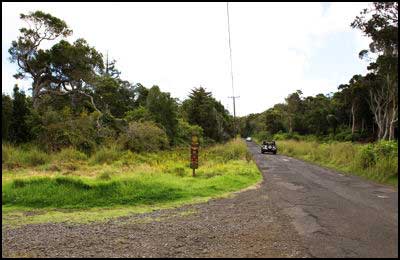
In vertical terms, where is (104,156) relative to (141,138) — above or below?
below

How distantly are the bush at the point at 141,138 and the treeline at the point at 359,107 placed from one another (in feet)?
50.1

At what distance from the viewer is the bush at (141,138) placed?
2797 cm

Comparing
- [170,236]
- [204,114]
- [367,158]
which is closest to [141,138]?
[367,158]

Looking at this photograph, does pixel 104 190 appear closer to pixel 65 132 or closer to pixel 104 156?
pixel 104 156

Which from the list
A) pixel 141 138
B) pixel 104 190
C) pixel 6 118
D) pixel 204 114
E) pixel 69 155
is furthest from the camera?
pixel 204 114

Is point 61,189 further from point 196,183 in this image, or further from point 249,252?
point 249,252

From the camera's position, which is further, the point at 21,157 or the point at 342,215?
the point at 21,157

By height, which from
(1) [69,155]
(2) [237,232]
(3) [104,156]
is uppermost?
(1) [69,155]

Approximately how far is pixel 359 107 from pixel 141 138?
37022mm

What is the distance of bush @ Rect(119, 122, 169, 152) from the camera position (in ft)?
91.8

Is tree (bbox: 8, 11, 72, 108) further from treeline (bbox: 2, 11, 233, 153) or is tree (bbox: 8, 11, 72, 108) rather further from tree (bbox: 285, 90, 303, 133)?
tree (bbox: 285, 90, 303, 133)

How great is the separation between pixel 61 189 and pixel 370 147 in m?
13.0

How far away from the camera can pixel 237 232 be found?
789cm

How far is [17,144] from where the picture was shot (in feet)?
66.3
